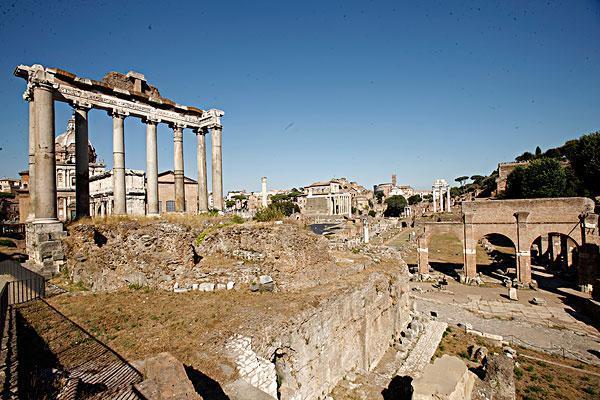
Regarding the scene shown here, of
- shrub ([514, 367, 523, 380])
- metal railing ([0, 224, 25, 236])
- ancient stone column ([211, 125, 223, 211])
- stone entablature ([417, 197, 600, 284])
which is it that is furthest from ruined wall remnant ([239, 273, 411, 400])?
metal railing ([0, 224, 25, 236])

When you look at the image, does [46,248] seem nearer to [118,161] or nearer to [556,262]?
[118,161]

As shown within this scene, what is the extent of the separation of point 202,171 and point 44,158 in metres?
9.75

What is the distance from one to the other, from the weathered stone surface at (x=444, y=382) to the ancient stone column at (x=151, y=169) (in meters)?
15.5

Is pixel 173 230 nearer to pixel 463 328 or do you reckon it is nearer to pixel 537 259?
pixel 463 328

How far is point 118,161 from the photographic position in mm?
15781

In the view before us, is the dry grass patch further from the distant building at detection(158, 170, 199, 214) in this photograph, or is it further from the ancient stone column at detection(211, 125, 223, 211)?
the distant building at detection(158, 170, 199, 214)

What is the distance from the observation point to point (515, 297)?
20.6m

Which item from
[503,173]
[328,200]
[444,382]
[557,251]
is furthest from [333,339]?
[328,200]

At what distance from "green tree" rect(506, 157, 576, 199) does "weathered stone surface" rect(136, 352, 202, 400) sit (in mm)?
55458

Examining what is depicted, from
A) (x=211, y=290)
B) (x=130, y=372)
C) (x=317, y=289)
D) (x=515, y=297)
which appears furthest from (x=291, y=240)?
(x=515, y=297)

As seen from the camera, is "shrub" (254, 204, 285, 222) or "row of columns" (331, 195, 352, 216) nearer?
"shrub" (254, 204, 285, 222)

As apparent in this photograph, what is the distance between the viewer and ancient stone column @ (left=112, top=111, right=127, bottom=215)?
51.8 ft

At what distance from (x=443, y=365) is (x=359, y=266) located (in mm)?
5919

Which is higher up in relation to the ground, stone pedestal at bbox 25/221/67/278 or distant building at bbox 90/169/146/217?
distant building at bbox 90/169/146/217
